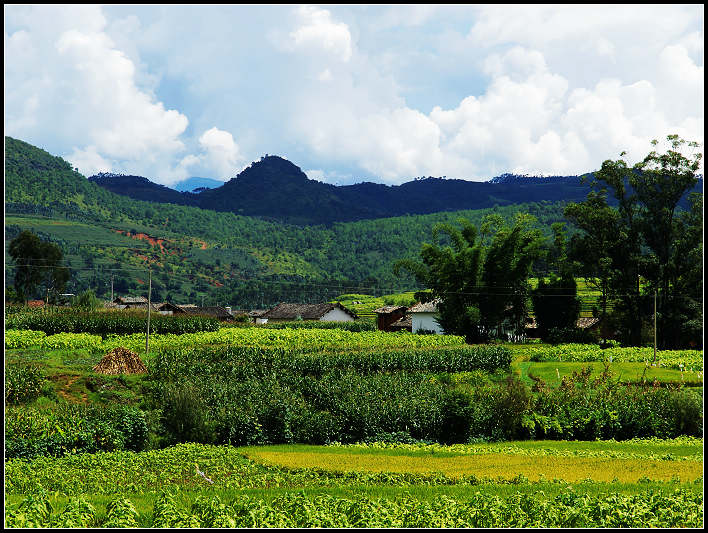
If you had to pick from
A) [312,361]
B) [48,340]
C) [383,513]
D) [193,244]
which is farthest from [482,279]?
[193,244]

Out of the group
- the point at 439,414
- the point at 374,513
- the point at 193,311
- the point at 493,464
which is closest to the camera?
the point at 374,513

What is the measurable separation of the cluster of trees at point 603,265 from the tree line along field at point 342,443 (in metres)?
15.8

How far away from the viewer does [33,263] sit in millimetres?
75250

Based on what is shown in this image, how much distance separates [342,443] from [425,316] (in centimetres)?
4006

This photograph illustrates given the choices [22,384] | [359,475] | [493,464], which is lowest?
[493,464]

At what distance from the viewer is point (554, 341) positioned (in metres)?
54.6

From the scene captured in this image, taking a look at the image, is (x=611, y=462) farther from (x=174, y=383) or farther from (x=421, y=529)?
(x=174, y=383)

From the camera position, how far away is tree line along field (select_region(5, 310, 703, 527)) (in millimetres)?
10820

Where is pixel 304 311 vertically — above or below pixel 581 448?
above

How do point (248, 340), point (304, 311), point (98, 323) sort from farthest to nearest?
point (304, 311) → point (98, 323) → point (248, 340)

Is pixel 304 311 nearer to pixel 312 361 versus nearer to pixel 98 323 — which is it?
pixel 98 323

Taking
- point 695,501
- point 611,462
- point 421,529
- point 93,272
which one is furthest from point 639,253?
point 93,272

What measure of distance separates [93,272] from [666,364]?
94.6 meters

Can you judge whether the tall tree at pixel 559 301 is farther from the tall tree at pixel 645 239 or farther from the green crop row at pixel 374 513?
the green crop row at pixel 374 513
